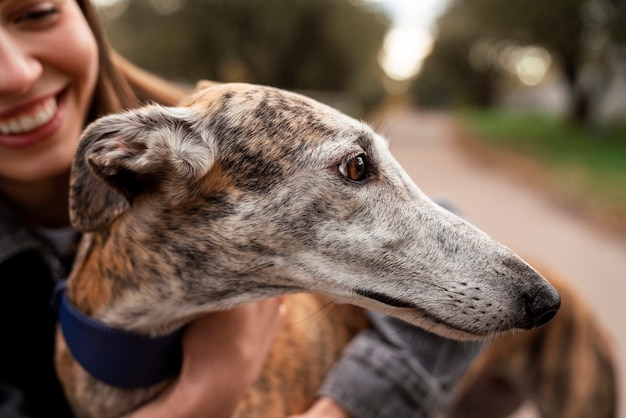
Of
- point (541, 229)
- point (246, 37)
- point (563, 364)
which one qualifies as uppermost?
point (563, 364)

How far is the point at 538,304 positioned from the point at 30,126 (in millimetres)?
1581

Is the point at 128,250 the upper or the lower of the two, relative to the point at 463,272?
lower

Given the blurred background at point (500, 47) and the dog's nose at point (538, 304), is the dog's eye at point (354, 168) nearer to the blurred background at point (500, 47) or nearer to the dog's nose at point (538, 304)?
the dog's nose at point (538, 304)

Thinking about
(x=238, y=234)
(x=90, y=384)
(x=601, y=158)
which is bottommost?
(x=601, y=158)

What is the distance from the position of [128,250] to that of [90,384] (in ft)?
1.45

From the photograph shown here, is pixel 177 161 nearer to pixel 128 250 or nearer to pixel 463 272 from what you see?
pixel 128 250

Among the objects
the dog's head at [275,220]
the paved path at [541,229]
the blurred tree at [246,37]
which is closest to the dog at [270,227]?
the dog's head at [275,220]

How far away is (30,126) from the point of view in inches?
75.1

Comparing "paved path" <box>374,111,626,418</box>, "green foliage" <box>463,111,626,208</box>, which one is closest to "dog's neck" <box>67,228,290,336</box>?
"paved path" <box>374,111,626,418</box>

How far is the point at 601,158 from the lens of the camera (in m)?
12.0

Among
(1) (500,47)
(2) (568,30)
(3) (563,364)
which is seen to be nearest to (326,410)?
(3) (563,364)

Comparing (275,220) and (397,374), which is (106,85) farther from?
(397,374)

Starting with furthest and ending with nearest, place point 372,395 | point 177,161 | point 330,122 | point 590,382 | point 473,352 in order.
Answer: point 590,382
point 473,352
point 372,395
point 330,122
point 177,161

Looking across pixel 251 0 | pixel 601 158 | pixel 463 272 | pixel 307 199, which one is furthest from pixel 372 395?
pixel 251 0
